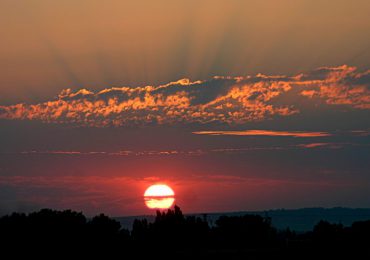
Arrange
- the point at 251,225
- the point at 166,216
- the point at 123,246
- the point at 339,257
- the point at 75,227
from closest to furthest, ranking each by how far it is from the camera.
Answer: the point at 339,257 → the point at 123,246 → the point at 75,227 → the point at 166,216 → the point at 251,225

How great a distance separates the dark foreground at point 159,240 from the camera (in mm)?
114375

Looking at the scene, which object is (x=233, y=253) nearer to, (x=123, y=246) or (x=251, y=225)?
(x=123, y=246)

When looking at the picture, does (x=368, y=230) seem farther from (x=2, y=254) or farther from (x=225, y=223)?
(x=2, y=254)

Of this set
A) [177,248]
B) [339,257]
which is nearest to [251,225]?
[177,248]

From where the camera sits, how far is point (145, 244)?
414ft

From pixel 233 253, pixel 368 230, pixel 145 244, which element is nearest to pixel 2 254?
pixel 145 244

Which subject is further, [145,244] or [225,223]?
[225,223]

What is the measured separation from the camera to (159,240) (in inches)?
5610

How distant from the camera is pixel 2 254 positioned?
115625 mm

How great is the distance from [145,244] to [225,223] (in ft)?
153

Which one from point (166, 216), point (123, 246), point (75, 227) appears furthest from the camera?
point (166, 216)

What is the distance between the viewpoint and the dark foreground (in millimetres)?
114375

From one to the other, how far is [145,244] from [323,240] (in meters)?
27.5

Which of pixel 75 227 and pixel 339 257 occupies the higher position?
pixel 75 227
